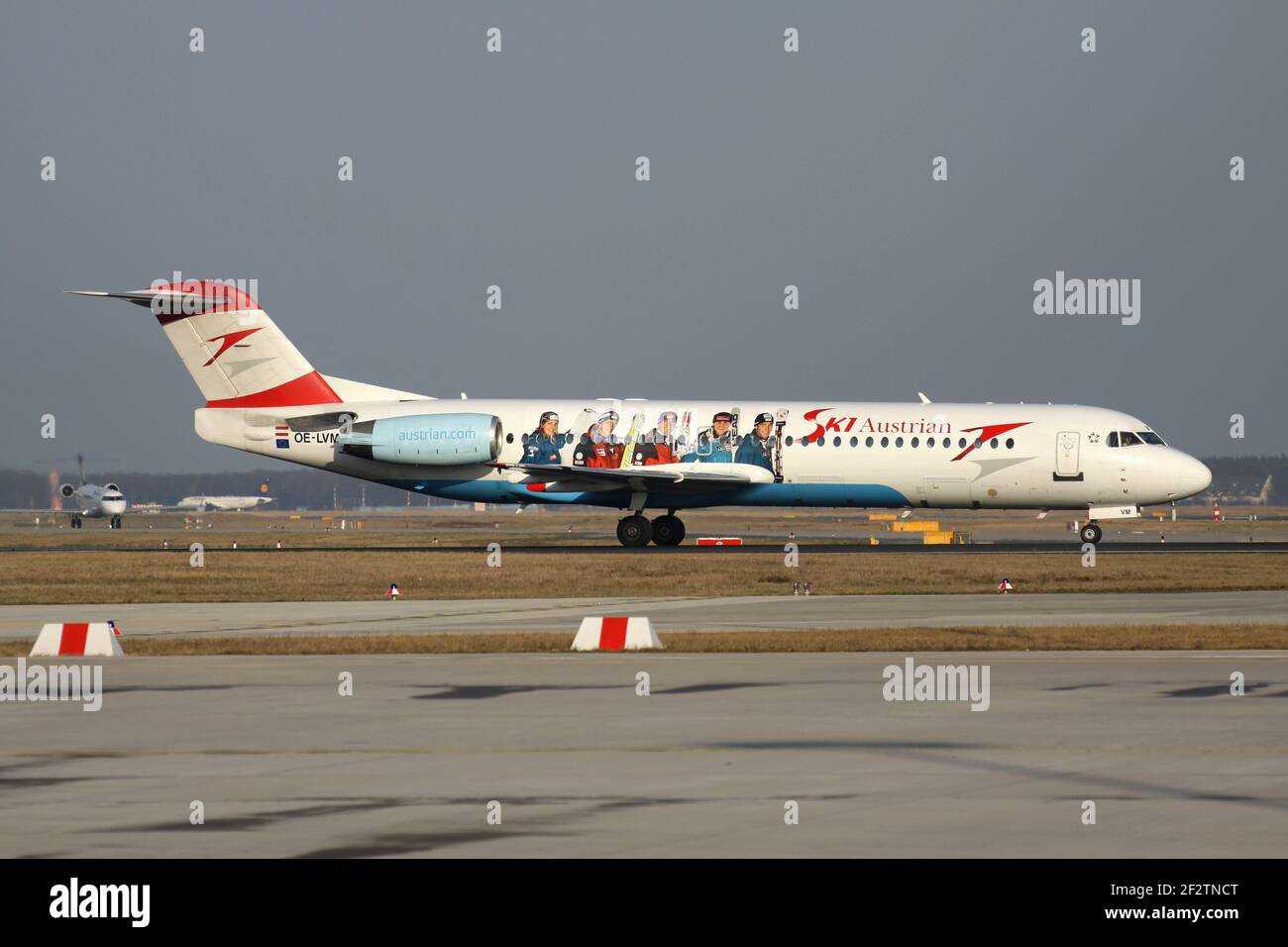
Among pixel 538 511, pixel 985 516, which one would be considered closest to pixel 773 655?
pixel 985 516

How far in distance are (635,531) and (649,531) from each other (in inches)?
20.9

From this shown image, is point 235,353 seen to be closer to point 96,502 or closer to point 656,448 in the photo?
point 656,448

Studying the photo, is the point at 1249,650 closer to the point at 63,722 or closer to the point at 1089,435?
the point at 63,722

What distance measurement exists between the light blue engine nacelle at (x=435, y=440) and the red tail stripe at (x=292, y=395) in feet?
8.12

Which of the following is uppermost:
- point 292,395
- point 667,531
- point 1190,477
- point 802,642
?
point 292,395

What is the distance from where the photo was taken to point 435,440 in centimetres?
5031

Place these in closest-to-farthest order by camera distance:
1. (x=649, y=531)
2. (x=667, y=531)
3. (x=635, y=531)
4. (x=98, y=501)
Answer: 1. (x=635, y=531)
2. (x=649, y=531)
3. (x=667, y=531)
4. (x=98, y=501)

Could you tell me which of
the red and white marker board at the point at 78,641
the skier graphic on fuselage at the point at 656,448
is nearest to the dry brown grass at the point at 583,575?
the skier graphic on fuselage at the point at 656,448

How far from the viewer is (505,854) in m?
9.83

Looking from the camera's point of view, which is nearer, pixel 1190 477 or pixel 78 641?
pixel 78 641

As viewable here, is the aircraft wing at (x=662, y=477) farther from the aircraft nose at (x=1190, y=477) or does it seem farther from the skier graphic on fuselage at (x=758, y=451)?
the aircraft nose at (x=1190, y=477)

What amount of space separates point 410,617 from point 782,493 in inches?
896

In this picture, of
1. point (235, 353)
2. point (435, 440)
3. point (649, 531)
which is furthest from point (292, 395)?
point (649, 531)

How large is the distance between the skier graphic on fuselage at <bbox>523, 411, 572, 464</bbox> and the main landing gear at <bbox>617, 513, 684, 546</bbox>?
124 inches
